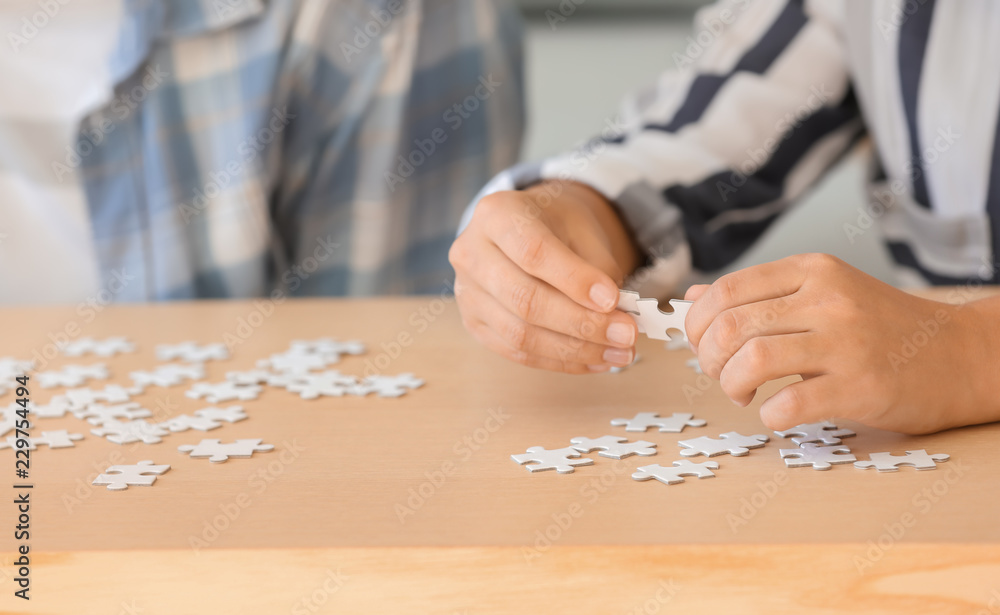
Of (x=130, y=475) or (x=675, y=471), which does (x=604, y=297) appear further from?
(x=130, y=475)

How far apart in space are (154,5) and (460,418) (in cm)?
98

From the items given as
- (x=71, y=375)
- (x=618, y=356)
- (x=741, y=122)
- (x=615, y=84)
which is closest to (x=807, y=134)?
(x=741, y=122)

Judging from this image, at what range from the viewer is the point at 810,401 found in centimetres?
60

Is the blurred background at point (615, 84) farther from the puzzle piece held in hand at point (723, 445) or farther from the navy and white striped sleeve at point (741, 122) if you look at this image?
the puzzle piece held in hand at point (723, 445)

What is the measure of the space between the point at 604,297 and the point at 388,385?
0.24m

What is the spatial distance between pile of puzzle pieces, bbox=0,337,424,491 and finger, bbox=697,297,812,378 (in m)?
0.31

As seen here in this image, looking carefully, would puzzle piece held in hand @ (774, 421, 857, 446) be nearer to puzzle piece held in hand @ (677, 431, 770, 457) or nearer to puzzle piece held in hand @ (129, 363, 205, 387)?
puzzle piece held in hand @ (677, 431, 770, 457)

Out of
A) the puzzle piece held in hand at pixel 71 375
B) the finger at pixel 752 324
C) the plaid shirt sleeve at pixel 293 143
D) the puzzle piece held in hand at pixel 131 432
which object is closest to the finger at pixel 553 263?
the finger at pixel 752 324

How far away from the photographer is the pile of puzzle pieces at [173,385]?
2.22ft

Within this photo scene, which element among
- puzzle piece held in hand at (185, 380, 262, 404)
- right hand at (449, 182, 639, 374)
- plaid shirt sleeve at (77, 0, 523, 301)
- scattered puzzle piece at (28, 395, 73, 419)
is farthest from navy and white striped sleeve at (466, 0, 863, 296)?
scattered puzzle piece at (28, 395, 73, 419)

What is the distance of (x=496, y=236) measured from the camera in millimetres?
777

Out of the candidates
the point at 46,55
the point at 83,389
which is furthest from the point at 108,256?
the point at 83,389

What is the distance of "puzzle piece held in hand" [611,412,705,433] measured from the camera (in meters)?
0.69

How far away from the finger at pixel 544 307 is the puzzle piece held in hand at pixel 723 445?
0.10 meters
